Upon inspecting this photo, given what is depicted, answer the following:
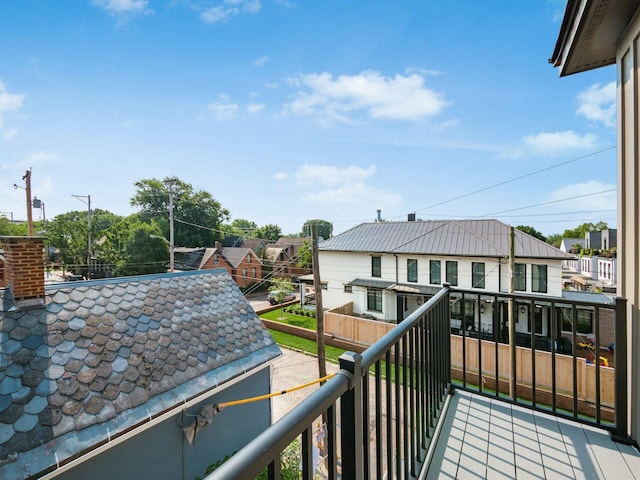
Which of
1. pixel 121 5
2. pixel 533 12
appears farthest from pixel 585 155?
pixel 121 5

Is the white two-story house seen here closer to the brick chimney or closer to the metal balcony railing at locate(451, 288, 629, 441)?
A: the metal balcony railing at locate(451, 288, 629, 441)

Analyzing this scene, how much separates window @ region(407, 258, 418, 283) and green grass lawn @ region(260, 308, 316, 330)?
18.2 ft

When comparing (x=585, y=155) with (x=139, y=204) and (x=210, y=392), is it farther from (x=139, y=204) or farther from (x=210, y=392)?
(x=139, y=204)

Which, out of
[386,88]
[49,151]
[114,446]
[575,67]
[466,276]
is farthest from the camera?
[49,151]

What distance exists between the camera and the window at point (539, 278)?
12.2 metres

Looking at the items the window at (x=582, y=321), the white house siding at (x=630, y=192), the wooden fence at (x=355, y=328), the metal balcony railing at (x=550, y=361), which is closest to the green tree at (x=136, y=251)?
the wooden fence at (x=355, y=328)

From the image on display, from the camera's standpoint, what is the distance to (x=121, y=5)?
6.03 meters

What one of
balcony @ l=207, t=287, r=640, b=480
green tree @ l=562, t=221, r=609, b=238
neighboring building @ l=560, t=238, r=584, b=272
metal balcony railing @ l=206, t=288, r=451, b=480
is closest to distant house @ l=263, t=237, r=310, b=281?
balcony @ l=207, t=287, r=640, b=480

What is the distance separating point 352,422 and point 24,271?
5498mm

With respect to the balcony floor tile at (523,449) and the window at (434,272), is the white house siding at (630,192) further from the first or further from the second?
the window at (434,272)

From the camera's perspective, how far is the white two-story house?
495 inches

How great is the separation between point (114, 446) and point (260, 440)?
465cm

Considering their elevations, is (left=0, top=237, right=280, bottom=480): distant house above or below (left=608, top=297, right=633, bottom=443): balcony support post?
below

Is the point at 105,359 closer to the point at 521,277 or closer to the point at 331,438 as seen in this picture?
the point at 331,438
